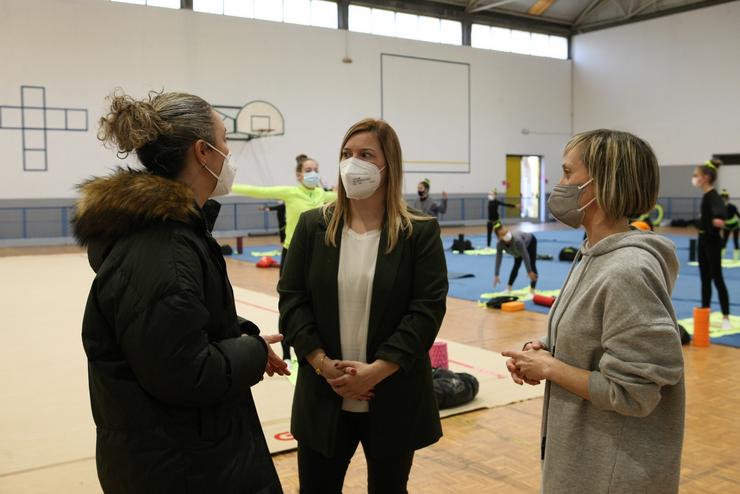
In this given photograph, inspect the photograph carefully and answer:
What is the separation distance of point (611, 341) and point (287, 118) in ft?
67.5

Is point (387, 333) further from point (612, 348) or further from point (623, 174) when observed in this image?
point (623, 174)

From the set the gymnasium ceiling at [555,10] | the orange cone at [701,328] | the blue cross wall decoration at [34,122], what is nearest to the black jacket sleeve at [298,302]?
the orange cone at [701,328]

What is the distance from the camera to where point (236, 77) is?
20672 mm

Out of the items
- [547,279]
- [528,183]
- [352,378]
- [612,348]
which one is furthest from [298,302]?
[528,183]

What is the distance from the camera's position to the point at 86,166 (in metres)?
18.7

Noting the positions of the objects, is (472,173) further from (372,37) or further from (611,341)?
(611,341)

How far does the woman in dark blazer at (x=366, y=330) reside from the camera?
2445 mm

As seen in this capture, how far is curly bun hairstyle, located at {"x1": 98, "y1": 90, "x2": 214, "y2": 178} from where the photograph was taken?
1800 mm

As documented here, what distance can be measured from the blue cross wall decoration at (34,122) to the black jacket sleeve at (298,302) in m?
17.7

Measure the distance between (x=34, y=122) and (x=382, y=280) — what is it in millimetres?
18211

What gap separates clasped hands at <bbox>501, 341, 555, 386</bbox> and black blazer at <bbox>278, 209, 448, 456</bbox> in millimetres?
437

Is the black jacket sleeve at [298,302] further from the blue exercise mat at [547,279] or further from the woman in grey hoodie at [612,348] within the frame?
the blue exercise mat at [547,279]

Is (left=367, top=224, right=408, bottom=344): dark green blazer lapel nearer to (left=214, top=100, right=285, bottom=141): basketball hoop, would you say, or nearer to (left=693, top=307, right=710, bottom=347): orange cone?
(left=693, top=307, right=710, bottom=347): orange cone

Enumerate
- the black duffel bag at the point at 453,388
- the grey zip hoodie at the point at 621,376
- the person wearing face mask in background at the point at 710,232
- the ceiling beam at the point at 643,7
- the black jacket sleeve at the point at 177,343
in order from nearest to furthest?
the black jacket sleeve at the point at 177,343 < the grey zip hoodie at the point at 621,376 < the black duffel bag at the point at 453,388 < the person wearing face mask in background at the point at 710,232 < the ceiling beam at the point at 643,7
